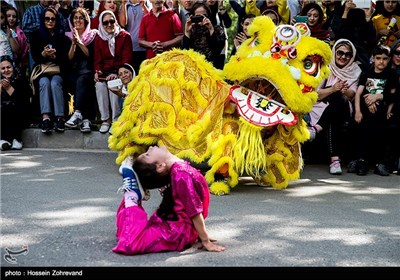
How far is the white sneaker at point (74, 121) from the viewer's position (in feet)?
27.1

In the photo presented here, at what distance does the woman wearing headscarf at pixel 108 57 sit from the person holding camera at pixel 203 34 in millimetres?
833

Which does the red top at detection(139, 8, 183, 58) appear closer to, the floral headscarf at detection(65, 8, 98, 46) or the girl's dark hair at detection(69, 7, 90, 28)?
the floral headscarf at detection(65, 8, 98, 46)

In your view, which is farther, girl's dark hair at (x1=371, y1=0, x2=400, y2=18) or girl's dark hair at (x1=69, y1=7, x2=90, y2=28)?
girl's dark hair at (x1=69, y1=7, x2=90, y2=28)

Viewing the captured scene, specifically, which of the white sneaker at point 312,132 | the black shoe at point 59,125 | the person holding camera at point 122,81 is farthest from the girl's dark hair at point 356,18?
the black shoe at point 59,125

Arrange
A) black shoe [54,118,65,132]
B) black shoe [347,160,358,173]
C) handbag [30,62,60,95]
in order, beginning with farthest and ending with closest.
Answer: handbag [30,62,60,95], black shoe [54,118,65,132], black shoe [347,160,358,173]

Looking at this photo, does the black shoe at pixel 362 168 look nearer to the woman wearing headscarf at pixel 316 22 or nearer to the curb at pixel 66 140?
the woman wearing headscarf at pixel 316 22

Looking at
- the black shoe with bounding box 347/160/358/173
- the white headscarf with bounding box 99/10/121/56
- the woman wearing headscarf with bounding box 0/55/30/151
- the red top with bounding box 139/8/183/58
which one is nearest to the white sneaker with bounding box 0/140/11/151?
the woman wearing headscarf with bounding box 0/55/30/151

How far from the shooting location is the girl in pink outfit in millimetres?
4188

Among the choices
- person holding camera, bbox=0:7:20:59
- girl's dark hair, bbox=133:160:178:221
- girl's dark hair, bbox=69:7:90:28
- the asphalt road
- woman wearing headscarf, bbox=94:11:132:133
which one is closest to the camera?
the asphalt road

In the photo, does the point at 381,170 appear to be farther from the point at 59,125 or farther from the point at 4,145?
the point at 4,145

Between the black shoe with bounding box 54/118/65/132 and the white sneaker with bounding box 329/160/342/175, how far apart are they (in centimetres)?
330

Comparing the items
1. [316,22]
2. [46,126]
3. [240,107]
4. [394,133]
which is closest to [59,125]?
[46,126]

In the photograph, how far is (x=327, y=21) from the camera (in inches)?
336

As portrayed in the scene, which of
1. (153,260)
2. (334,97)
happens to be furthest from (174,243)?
(334,97)
